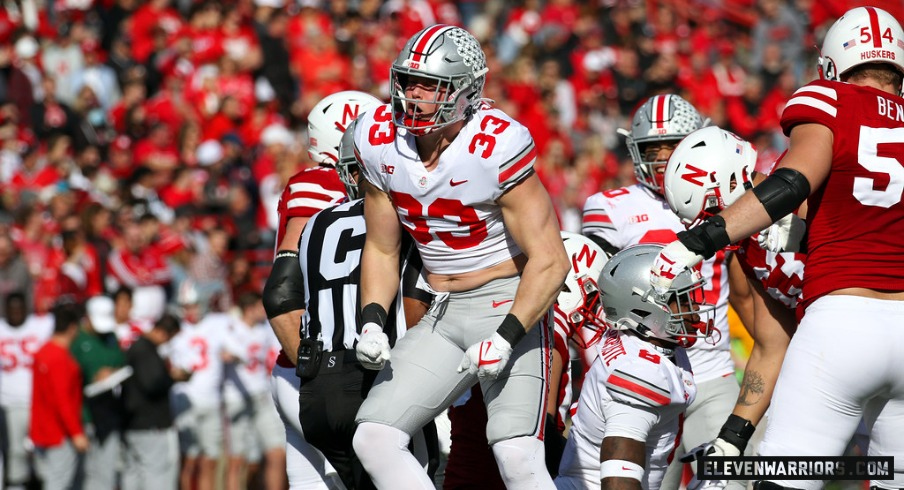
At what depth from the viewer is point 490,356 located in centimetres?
485

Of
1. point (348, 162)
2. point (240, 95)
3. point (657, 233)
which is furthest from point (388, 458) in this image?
point (240, 95)

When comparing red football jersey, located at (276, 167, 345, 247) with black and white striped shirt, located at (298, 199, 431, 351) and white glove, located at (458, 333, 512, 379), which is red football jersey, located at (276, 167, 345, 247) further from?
white glove, located at (458, 333, 512, 379)

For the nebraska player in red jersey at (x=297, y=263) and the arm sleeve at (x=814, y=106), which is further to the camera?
the nebraska player in red jersey at (x=297, y=263)

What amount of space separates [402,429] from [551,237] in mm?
931

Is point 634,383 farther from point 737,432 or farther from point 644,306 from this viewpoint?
point 737,432

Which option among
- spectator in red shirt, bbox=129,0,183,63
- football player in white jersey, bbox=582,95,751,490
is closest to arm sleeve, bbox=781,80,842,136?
football player in white jersey, bbox=582,95,751,490

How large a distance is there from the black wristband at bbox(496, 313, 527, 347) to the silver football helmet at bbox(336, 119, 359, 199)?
4.38ft

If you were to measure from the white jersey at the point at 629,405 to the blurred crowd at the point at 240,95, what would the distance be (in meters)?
7.46

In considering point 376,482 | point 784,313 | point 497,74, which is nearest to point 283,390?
point 376,482

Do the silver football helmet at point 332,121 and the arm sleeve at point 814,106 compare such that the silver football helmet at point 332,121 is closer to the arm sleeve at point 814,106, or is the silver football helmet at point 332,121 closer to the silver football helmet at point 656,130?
the silver football helmet at point 656,130

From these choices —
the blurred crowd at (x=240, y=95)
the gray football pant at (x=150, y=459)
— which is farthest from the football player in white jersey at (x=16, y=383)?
the gray football pant at (x=150, y=459)

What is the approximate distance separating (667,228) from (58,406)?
19.9 feet

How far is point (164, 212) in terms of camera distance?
43.9ft

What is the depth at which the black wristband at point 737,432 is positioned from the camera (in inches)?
208
